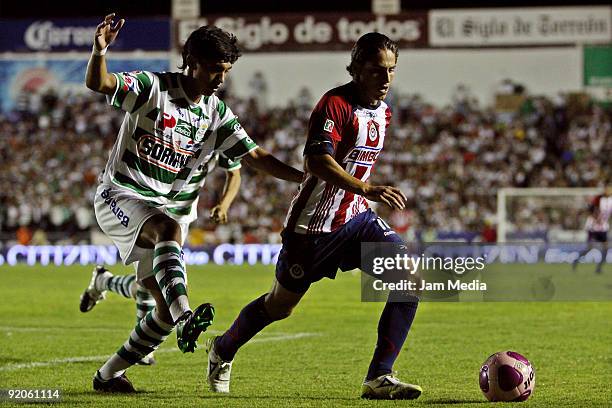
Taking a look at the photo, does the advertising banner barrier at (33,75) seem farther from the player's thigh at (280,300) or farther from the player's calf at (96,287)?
the player's thigh at (280,300)

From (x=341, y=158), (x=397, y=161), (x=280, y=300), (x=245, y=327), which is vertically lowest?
(x=397, y=161)

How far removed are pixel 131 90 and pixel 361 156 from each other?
148 centimetres

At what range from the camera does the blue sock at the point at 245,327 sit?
7215 mm

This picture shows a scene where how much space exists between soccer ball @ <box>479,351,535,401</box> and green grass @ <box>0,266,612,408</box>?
0.11m

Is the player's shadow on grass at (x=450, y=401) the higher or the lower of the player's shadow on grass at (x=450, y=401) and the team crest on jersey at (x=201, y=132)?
the lower

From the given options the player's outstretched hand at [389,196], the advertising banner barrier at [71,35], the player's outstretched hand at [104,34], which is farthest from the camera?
the advertising banner barrier at [71,35]

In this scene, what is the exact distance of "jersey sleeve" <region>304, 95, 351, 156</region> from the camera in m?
6.70

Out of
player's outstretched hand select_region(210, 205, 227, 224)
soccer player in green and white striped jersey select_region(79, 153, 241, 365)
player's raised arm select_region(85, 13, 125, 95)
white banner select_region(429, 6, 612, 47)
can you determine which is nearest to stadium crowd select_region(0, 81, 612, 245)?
white banner select_region(429, 6, 612, 47)

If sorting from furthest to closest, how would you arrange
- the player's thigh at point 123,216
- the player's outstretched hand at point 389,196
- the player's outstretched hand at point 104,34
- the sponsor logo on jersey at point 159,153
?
the sponsor logo on jersey at point 159,153 → the player's thigh at point 123,216 → the player's outstretched hand at point 389,196 → the player's outstretched hand at point 104,34

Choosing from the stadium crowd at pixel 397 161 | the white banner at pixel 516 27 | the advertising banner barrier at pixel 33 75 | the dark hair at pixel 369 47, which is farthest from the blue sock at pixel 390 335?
the advertising banner barrier at pixel 33 75

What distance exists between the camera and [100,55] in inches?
248

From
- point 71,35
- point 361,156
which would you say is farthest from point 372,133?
point 71,35

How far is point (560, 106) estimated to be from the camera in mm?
38562

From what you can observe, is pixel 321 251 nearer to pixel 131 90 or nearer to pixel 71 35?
pixel 131 90
